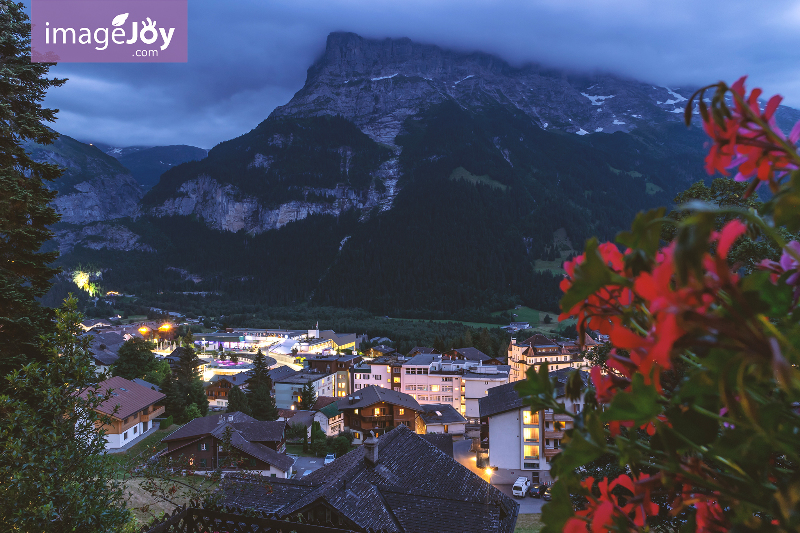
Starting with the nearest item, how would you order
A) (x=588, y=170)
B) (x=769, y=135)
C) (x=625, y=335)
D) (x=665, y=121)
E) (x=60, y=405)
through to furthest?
(x=625, y=335)
(x=769, y=135)
(x=60, y=405)
(x=588, y=170)
(x=665, y=121)

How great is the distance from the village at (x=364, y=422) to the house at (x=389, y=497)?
3.1 inches

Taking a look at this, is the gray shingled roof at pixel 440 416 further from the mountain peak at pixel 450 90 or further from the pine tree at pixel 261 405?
the mountain peak at pixel 450 90

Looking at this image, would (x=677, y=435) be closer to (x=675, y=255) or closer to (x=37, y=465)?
(x=675, y=255)

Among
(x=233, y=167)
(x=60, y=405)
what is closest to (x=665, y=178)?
(x=233, y=167)

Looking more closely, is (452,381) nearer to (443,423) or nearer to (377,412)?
(443,423)

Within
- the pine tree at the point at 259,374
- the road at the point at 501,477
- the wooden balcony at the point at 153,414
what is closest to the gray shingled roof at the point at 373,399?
the road at the point at 501,477

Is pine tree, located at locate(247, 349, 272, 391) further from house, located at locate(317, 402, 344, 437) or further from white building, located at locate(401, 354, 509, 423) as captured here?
white building, located at locate(401, 354, 509, 423)

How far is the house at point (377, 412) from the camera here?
2766 centimetres

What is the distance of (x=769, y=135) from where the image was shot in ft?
2.16

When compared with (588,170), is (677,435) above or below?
below

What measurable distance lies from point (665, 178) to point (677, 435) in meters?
156

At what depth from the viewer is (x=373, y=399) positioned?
92.6ft

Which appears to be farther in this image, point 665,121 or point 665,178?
point 665,121

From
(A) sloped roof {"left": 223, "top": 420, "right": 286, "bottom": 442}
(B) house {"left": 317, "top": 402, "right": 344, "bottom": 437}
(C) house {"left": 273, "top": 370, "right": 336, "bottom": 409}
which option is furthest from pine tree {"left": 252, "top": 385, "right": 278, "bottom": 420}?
(A) sloped roof {"left": 223, "top": 420, "right": 286, "bottom": 442}
